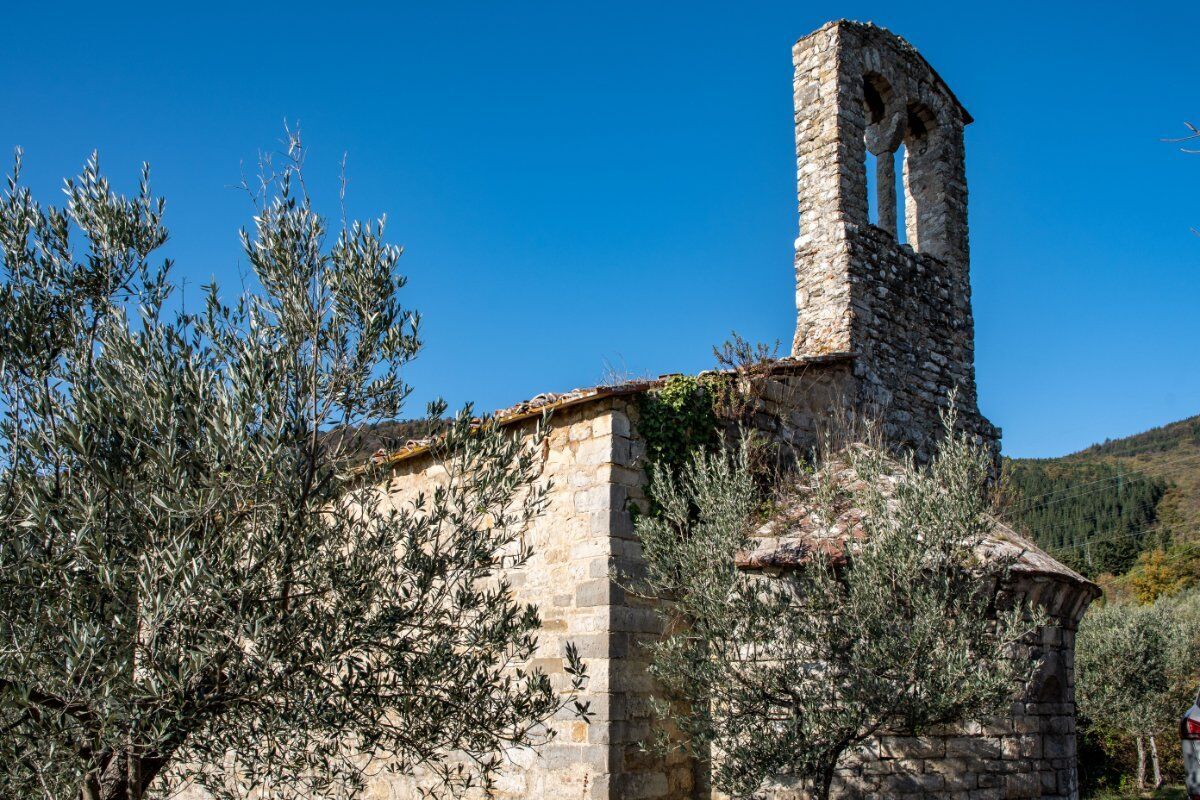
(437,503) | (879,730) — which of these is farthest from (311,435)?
(879,730)

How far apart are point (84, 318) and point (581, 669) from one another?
3413 millimetres

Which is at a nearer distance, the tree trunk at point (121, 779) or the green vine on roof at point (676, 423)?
the tree trunk at point (121, 779)

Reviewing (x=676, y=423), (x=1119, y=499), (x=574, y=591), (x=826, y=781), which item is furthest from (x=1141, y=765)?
(x=1119, y=499)

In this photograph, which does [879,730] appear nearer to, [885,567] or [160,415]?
[885,567]

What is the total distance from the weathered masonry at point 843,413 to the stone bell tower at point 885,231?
2 cm

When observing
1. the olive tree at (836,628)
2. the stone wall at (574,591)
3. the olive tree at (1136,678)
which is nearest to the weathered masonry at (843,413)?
the stone wall at (574,591)

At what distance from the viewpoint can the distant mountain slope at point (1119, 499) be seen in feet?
123

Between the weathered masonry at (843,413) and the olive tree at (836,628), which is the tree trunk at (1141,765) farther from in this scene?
the olive tree at (836,628)

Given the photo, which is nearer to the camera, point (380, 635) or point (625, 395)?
point (380, 635)

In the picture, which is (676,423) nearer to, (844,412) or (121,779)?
(844,412)

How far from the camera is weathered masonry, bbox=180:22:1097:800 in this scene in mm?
6820

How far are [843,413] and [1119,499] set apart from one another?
41288 millimetres

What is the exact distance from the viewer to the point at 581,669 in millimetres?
5535

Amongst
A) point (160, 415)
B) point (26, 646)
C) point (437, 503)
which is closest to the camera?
point (26, 646)
